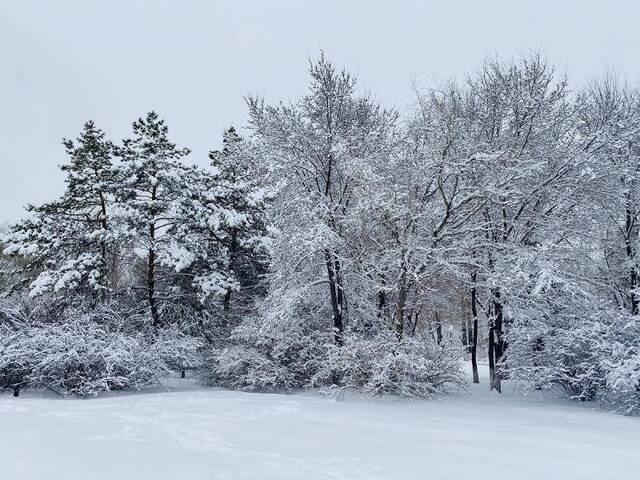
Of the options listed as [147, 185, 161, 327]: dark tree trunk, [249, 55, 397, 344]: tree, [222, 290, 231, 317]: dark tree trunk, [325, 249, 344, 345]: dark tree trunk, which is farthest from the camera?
[222, 290, 231, 317]: dark tree trunk

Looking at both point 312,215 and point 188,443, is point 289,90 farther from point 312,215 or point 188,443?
point 188,443

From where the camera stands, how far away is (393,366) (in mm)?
10961

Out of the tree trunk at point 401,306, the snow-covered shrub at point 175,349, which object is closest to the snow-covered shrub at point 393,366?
the tree trunk at point 401,306

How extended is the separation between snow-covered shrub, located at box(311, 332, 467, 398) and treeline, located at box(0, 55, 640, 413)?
6 cm

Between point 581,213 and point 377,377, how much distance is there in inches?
306

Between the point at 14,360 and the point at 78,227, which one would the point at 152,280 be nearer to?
the point at 78,227

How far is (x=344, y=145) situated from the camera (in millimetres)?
13141

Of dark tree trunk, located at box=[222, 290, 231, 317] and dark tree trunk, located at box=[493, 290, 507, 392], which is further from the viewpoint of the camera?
dark tree trunk, located at box=[222, 290, 231, 317]

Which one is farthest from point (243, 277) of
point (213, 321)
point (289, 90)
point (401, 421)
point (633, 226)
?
point (633, 226)

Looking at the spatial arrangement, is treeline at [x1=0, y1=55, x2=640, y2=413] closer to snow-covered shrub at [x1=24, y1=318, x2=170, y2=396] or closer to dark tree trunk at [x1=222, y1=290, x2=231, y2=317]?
dark tree trunk at [x1=222, y1=290, x2=231, y2=317]

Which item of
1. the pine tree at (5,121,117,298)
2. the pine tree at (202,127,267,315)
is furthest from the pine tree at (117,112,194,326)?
the pine tree at (202,127,267,315)

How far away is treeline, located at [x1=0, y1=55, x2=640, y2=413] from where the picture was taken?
11.9 meters

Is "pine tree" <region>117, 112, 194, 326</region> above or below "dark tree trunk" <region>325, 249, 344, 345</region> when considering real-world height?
above

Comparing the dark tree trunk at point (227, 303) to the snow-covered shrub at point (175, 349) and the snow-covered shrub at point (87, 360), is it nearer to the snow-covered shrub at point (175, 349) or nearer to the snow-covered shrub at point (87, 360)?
the snow-covered shrub at point (175, 349)
